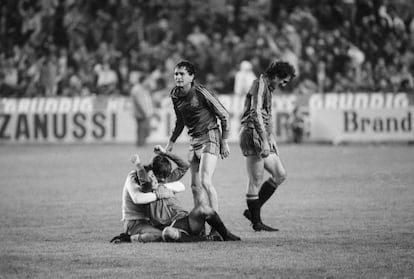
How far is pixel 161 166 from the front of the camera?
32.1 ft

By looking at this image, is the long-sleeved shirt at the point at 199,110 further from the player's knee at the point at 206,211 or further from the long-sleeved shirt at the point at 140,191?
the player's knee at the point at 206,211

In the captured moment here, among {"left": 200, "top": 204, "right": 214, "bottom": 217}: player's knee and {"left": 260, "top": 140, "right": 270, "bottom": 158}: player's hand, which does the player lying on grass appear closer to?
{"left": 200, "top": 204, "right": 214, "bottom": 217}: player's knee

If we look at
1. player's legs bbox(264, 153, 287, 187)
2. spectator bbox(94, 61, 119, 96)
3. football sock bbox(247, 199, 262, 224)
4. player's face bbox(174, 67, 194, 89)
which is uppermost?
spectator bbox(94, 61, 119, 96)

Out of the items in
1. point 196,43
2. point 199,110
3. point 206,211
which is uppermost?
point 196,43

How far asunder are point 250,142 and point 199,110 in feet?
3.14

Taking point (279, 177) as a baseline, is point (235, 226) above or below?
below

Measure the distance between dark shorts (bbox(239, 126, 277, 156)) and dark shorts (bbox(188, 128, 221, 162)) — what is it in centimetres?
63

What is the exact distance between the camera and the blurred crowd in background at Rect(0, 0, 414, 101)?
93.5 ft

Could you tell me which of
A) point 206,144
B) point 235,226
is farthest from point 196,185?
point 235,226

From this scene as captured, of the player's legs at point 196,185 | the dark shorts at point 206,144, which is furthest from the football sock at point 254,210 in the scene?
the dark shorts at point 206,144

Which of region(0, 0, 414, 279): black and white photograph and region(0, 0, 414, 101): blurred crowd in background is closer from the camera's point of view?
region(0, 0, 414, 279): black and white photograph

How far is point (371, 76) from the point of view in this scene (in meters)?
28.1

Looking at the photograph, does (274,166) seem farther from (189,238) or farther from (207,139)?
(189,238)

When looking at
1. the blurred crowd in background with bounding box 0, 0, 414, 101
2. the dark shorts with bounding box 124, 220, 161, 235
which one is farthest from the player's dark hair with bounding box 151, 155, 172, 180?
the blurred crowd in background with bounding box 0, 0, 414, 101
